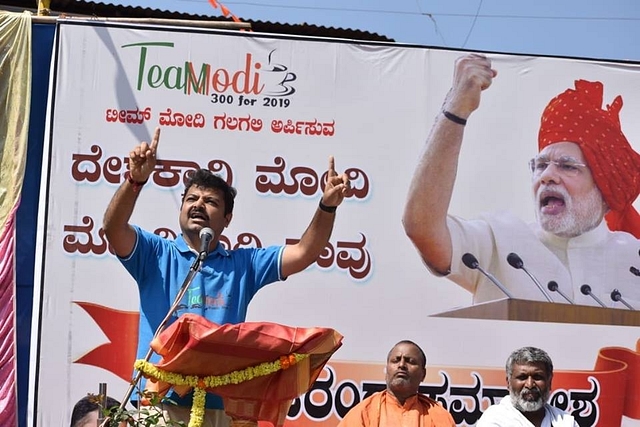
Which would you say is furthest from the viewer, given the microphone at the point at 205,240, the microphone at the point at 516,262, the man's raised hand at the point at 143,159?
the microphone at the point at 516,262

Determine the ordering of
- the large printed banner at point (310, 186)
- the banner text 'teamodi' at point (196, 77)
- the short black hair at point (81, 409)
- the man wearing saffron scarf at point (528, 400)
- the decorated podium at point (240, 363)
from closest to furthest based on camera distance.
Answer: the decorated podium at point (240, 363), the man wearing saffron scarf at point (528, 400), the short black hair at point (81, 409), the large printed banner at point (310, 186), the banner text 'teamodi' at point (196, 77)

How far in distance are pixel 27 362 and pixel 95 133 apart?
1227mm

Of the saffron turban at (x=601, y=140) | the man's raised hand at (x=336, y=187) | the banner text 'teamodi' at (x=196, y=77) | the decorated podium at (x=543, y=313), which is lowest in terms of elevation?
the decorated podium at (x=543, y=313)

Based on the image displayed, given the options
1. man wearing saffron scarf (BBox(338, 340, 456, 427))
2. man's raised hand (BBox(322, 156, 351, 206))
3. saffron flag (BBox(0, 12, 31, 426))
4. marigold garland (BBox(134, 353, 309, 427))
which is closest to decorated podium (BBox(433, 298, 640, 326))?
man wearing saffron scarf (BBox(338, 340, 456, 427))

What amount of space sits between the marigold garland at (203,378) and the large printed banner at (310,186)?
1.99m

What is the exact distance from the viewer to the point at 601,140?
574cm

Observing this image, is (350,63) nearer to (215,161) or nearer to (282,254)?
(215,161)

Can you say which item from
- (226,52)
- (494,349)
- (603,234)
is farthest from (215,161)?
(603,234)

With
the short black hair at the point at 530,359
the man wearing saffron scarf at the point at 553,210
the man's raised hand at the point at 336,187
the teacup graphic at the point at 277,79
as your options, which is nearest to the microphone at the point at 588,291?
the man wearing saffron scarf at the point at 553,210

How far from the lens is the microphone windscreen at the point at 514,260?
18.1ft

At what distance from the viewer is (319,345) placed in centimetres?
321

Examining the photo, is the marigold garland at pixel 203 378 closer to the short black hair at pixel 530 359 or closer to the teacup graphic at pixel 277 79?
the short black hair at pixel 530 359

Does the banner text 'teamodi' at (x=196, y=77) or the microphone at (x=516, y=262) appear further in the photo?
the microphone at (x=516, y=262)

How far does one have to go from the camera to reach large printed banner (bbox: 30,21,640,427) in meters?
5.27
